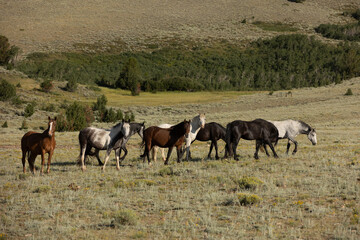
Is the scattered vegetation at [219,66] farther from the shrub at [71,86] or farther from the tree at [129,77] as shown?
the shrub at [71,86]

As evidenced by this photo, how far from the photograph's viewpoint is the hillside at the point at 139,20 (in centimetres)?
14125

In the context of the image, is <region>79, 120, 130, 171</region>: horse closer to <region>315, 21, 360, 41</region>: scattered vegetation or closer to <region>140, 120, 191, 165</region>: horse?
<region>140, 120, 191, 165</region>: horse

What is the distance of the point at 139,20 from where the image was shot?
168750 millimetres

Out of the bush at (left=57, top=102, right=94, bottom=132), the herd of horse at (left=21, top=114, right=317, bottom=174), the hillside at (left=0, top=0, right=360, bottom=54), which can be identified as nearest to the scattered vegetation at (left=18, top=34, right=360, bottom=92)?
the hillside at (left=0, top=0, right=360, bottom=54)

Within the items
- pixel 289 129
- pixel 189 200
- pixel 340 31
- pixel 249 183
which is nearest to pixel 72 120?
pixel 289 129

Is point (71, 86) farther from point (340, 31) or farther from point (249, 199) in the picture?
point (340, 31)

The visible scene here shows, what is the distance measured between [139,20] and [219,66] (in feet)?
195

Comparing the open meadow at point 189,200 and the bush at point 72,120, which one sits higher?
the open meadow at point 189,200

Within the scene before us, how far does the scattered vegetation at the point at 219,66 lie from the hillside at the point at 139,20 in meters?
13.2

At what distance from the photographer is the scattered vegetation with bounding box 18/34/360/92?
95188 millimetres

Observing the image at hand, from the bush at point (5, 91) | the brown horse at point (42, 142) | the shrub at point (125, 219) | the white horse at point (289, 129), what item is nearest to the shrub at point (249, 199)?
the shrub at point (125, 219)

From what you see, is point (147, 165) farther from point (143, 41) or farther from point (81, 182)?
point (143, 41)

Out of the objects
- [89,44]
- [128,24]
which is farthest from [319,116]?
[128,24]

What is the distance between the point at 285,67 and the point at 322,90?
5265 centimetres
